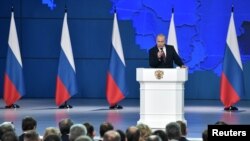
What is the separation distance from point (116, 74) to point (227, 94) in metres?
2.68

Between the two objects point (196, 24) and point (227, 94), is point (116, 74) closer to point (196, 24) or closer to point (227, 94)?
point (227, 94)

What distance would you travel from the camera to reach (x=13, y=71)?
52.3ft

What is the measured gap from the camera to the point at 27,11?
18344mm

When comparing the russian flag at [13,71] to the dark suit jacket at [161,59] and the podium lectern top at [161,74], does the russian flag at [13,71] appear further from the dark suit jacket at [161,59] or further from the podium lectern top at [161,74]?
the podium lectern top at [161,74]

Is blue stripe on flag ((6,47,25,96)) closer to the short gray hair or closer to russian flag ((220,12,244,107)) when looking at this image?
russian flag ((220,12,244,107))

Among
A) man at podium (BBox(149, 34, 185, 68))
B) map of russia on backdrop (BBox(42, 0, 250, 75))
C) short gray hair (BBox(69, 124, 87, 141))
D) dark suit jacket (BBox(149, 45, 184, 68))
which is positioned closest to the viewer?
short gray hair (BBox(69, 124, 87, 141))

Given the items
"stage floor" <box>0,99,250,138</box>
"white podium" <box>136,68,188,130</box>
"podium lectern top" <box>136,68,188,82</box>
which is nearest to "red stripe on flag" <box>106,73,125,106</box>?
"stage floor" <box>0,99,250,138</box>

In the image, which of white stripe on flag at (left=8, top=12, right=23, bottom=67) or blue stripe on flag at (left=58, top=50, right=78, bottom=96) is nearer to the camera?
white stripe on flag at (left=8, top=12, right=23, bottom=67)

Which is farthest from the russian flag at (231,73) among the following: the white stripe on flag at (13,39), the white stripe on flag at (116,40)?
the white stripe on flag at (13,39)

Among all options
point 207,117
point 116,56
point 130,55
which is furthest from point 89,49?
point 207,117

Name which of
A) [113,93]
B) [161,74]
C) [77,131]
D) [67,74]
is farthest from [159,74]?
[67,74]

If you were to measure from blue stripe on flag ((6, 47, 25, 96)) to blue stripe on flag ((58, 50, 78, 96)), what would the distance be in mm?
969

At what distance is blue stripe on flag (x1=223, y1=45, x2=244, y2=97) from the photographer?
15398 millimetres

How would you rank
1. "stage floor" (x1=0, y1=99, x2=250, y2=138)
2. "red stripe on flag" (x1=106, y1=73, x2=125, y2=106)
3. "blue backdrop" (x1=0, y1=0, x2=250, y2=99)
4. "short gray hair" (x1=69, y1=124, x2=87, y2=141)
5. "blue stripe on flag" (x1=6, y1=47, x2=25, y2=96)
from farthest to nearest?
1. "blue backdrop" (x1=0, y1=0, x2=250, y2=99)
2. "blue stripe on flag" (x1=6, y1=47, x2=25, y2=96)
3. "red stripe on flag" (x1=106, y1=73, x2=125, y2=106)
4. "stage floor" (x1=0, y1=99, x2=250, y2=138)
5. "short gray hair" (x1=69, y1=124, x2=87, y2=141)
